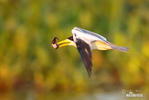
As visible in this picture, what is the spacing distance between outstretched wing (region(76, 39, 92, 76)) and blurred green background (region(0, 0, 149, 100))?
3.54m

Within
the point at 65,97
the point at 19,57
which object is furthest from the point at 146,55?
the point at 19,57

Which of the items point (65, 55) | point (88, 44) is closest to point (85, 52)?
point (88, 44)

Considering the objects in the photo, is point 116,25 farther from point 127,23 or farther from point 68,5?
point 68,5

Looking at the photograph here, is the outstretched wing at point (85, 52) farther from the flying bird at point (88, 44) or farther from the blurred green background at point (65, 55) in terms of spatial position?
the blurred green background at point (65, 55)

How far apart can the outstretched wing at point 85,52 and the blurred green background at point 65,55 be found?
3537 millimetres

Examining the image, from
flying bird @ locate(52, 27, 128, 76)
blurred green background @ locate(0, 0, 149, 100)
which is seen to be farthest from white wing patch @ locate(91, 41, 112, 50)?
blurred green background @ locate(0, 0, 149, 100)

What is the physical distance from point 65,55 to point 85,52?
372 cm

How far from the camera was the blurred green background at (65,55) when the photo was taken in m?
4.94

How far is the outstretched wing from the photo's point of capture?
1.18m

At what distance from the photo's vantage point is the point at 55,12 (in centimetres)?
525

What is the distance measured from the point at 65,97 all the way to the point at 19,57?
0.72 meters

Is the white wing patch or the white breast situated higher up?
the white breast

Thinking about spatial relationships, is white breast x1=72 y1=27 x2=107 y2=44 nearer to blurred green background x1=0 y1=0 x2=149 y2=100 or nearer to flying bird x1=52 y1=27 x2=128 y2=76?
flying bird x1=52 y1=27 x2=128 y2=76

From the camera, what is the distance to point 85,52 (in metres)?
1.21
